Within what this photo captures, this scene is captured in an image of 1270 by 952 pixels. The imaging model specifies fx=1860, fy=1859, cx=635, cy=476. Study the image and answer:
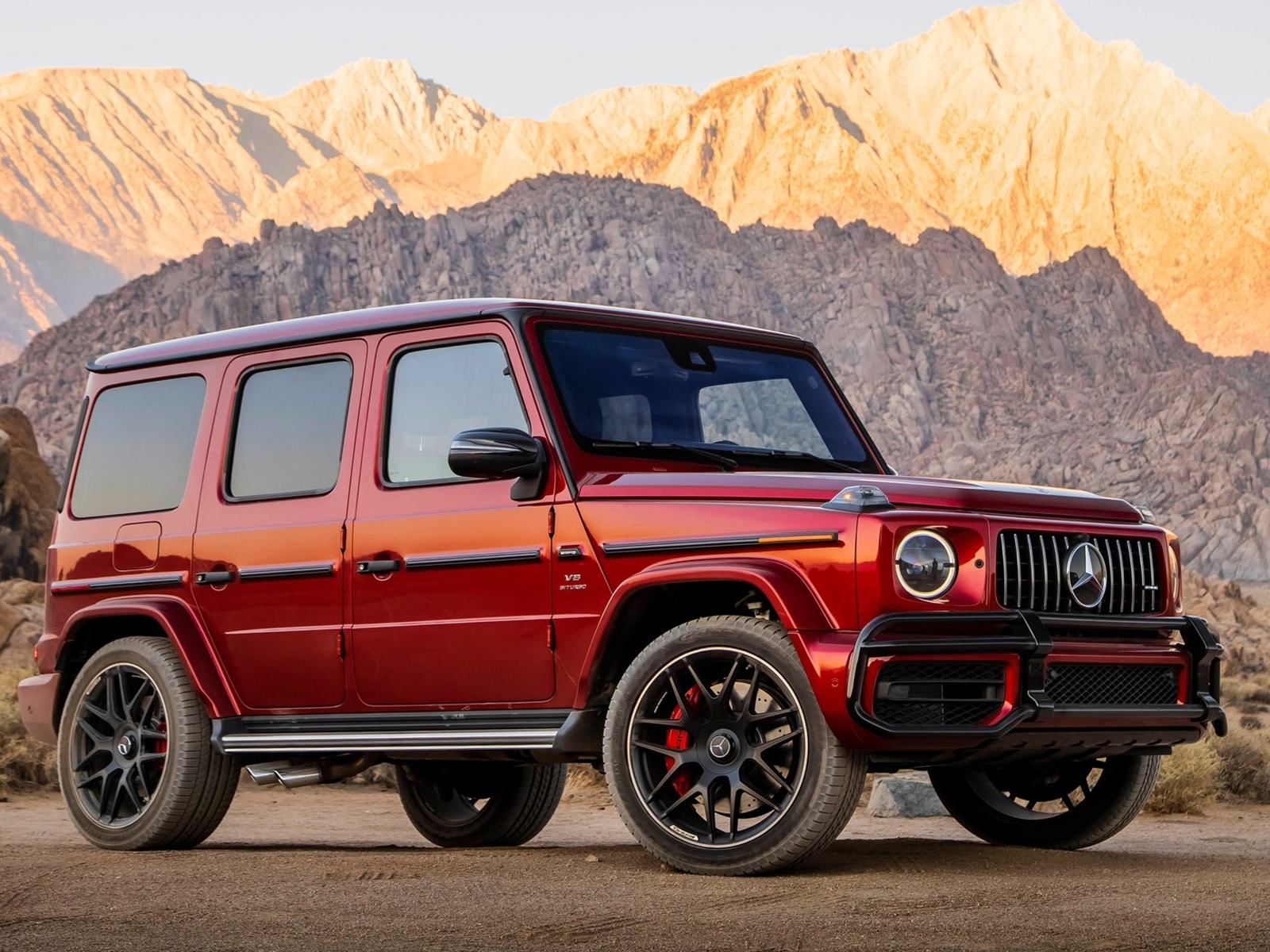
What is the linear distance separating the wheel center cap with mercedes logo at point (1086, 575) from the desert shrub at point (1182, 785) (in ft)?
25.0

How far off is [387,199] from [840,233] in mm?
79292

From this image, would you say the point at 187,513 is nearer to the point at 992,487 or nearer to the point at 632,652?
the point at 632,652

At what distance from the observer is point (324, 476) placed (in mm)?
7938

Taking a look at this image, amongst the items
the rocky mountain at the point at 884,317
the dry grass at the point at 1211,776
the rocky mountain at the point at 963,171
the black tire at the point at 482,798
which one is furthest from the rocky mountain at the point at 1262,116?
the black tire at the point at 482,798

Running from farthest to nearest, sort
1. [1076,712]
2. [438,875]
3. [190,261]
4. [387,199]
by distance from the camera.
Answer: [387,199] → [190,261] → [438,875] → [1076,712]

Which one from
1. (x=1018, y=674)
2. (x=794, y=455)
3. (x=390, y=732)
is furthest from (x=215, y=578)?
(x=1018, y=674)

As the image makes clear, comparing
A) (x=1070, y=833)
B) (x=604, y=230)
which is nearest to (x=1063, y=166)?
(x=604, y=230)

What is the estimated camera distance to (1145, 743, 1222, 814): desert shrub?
551 inches

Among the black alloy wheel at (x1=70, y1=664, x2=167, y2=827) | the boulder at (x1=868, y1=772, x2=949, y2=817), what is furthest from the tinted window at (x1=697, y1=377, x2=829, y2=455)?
the boulder at (x1=868, y1=772, x2=949, y2=817)

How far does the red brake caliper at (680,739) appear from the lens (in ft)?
21.9

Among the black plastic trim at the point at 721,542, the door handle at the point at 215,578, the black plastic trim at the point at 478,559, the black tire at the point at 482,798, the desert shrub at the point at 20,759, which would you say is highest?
the black plastic trim at the point at 721,542

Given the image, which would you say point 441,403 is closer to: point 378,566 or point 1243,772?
point 378,566

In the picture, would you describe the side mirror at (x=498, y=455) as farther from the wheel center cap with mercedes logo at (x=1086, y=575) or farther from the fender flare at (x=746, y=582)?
the wheel center cap with mercedes logo at (x=1086, y=575)

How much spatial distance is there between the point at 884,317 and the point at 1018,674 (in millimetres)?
99644
